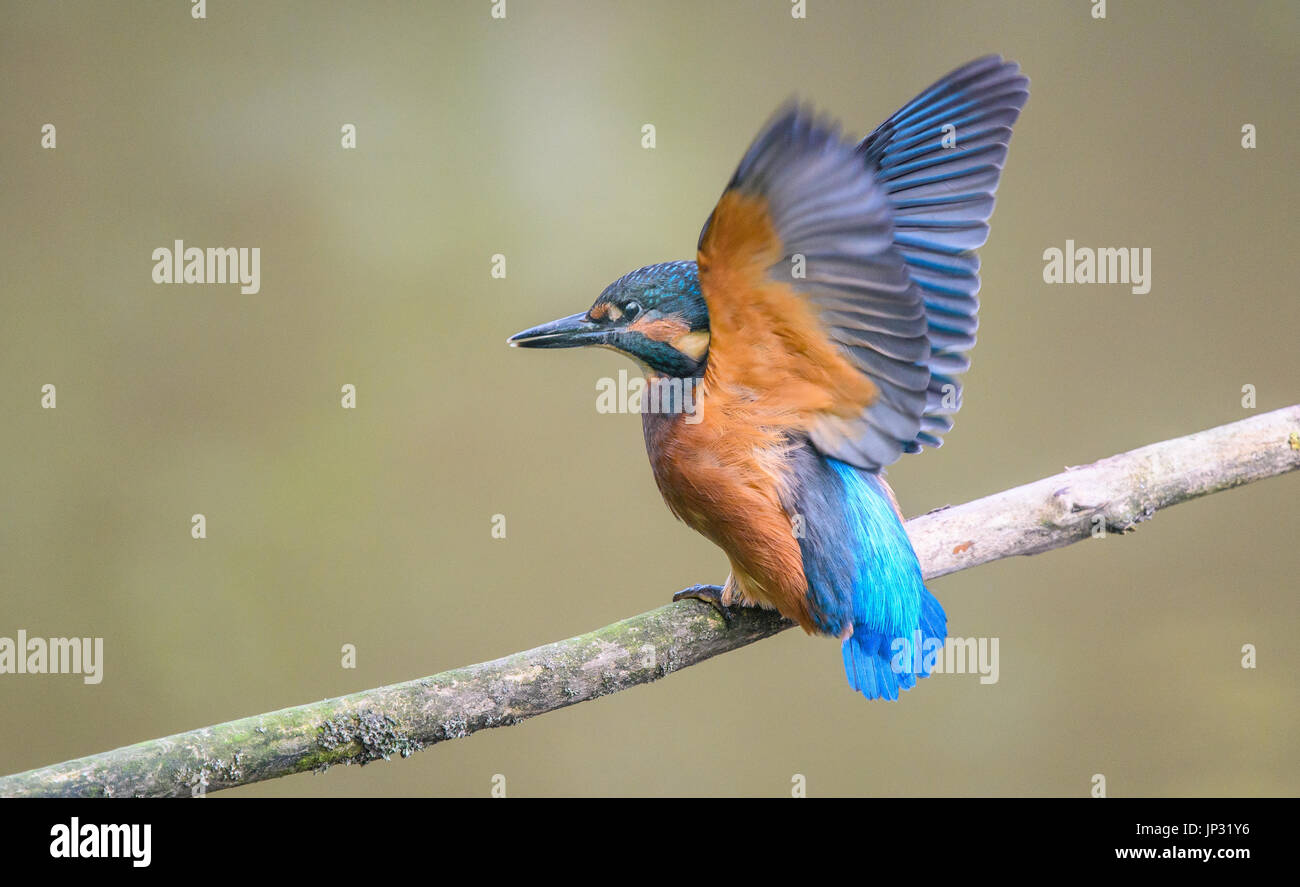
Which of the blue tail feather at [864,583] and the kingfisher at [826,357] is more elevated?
the kingfisher at [826,357]

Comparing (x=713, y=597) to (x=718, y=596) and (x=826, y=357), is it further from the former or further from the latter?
(x=826, y=357)

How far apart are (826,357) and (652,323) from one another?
26 cm

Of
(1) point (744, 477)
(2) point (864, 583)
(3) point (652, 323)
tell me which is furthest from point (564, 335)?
(2) point (864, 583)

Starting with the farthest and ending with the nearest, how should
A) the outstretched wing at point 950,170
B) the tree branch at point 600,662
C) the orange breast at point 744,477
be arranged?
the outstretched wing at point 950,170
the orange breast at point 744,477
the tree branch at point 600,662

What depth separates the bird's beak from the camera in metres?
1.61

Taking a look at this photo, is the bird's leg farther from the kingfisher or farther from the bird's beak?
the bird's beak

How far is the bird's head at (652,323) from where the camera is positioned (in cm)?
156

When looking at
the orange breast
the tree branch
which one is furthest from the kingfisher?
the tree branch

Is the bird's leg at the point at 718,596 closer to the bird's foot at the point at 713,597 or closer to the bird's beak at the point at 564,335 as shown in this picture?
the bird's foot at the point at 713,597

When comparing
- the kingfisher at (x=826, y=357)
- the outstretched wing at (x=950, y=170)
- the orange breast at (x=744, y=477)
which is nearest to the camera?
the kingfisher at (x=826, y=357)

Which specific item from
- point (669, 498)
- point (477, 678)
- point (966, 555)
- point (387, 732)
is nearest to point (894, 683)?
point (966, 555)

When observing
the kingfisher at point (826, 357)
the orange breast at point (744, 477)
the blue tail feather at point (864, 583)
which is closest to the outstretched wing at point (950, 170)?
the kingfisher at point (826, 357)

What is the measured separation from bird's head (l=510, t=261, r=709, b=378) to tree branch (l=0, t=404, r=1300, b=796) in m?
0.37

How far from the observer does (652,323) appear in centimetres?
Result: 157
